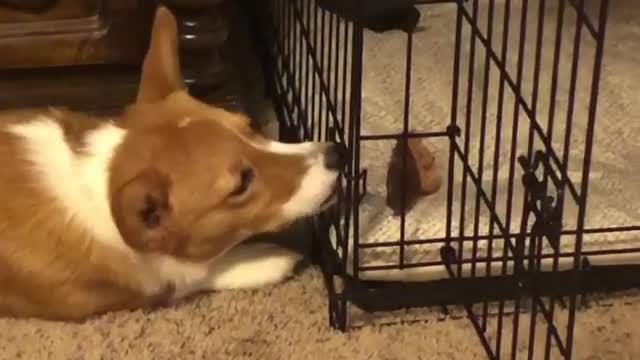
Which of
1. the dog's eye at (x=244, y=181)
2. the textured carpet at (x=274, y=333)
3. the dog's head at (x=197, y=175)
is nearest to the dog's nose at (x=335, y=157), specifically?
the dog's head at (x=197, y=175)

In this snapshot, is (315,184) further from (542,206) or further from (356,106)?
A: (542,206)

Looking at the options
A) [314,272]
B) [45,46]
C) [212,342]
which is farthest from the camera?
[45,46]

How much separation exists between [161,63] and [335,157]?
0.93ft

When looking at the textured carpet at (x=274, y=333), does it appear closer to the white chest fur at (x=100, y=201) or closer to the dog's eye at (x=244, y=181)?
the white chest fur at (x=100, y=201)

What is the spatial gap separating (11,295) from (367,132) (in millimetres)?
619

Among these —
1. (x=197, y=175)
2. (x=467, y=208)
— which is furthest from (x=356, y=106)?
(x=467, y=208)

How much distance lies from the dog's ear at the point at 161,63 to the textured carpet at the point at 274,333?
311 millimetres

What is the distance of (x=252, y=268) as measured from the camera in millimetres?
1936

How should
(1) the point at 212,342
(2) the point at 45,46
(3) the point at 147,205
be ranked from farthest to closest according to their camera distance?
(2) the point at 45,46 → (1) the point at 212,342 → (3) the point at 147,205

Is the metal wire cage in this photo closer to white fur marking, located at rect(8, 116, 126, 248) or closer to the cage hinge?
the cage hinge

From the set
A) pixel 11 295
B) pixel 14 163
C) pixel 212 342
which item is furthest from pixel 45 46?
pixel 212 342

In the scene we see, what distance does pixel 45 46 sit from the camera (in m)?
2.11

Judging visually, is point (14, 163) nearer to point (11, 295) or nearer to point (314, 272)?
point (11, 295)

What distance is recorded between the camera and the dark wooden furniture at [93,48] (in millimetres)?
2078
